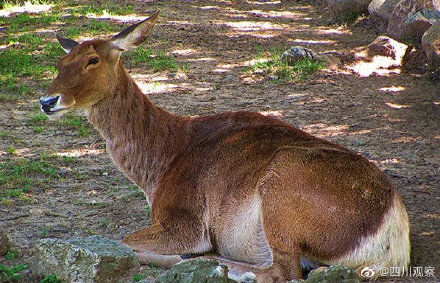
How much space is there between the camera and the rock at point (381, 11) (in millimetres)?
11797

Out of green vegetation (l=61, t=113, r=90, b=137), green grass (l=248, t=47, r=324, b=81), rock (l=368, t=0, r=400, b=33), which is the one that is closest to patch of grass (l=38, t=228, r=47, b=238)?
green vegetation (l=61, t=113, r=90, b=137)

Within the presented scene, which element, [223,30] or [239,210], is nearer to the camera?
[239,210]

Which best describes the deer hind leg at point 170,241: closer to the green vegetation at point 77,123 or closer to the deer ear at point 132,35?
the deer ear at point 132,35

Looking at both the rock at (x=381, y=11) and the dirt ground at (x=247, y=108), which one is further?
the rock at (x=381, y=11)

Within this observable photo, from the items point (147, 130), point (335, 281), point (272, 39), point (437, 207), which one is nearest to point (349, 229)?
point (335, 281)

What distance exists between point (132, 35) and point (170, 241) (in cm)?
173

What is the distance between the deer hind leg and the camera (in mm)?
5457

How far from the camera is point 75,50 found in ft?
19.3

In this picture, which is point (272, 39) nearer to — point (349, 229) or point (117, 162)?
point (117, 162)

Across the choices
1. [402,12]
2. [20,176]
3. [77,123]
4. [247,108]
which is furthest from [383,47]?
[20,176]

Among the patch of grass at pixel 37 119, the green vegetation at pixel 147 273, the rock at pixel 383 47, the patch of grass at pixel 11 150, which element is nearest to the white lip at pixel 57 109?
the green vegetation at pixel 147 273

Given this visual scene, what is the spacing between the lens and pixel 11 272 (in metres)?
4.87

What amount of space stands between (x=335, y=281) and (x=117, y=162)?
249 centimetres

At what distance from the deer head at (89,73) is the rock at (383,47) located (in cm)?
564
